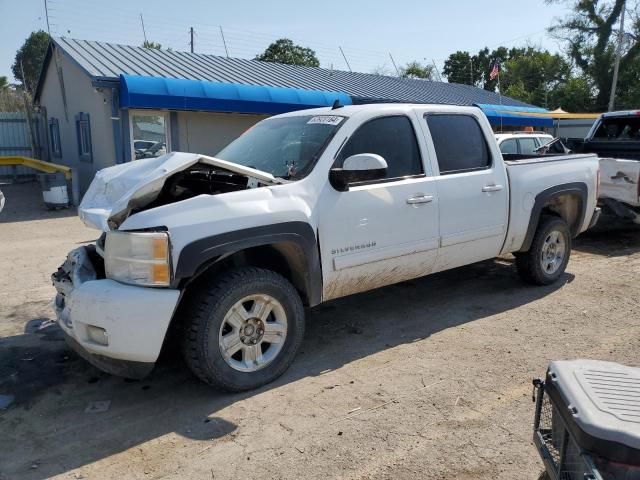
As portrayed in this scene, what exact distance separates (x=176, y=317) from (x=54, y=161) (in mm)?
18629

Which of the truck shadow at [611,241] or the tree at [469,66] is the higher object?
the tree at [469,66]

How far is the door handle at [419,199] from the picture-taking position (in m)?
4.46

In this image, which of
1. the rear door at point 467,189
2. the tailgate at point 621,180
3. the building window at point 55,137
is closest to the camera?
the rear door at point 467,189

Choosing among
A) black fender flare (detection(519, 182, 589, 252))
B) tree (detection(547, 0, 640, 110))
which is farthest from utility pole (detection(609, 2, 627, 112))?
black fender flare (detection(519, 182, 589, 252))

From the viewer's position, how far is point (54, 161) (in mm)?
19672

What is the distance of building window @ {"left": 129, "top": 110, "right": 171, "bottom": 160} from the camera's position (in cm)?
1388

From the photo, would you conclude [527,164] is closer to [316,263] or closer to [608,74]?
[316,263]

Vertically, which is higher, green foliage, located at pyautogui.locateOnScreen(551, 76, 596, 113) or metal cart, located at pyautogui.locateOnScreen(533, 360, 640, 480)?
green foliage, located at pyautogui.locateOnScreen(551, 76, 596, 113)

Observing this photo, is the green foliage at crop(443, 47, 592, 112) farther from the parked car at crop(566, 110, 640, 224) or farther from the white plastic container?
the white plastic container

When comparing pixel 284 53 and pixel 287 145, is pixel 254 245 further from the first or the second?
pixel 284 53

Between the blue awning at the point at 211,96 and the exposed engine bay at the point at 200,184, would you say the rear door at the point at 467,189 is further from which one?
the blue awning at the point at 211,96

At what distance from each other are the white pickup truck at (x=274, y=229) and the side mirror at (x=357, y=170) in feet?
0.04

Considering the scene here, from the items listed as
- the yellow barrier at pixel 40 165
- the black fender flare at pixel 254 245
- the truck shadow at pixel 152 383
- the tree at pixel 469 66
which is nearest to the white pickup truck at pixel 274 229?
the black fender flare at pixel 254 245

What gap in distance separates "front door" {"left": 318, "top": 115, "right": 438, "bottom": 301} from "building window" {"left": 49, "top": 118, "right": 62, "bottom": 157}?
17224 mm
